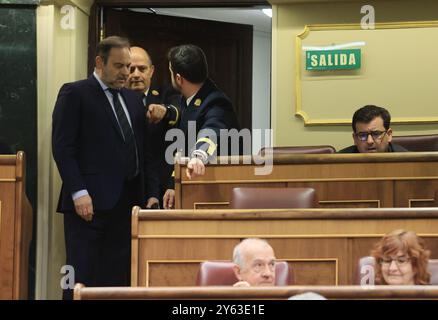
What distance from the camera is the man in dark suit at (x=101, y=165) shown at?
4.50 metres

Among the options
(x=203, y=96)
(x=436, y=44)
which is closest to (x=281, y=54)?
(x=436, y=44)

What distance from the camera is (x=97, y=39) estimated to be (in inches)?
238

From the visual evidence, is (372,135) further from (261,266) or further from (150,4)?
(150,4)

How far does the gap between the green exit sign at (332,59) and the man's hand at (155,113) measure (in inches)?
60.6

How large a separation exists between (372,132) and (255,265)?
5.46 ft

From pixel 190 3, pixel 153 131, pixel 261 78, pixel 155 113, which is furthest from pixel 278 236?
pixel 261 78

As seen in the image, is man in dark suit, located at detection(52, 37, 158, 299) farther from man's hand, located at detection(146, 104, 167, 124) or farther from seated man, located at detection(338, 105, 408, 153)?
seated man, located at detection(338, 105, 408, 153)

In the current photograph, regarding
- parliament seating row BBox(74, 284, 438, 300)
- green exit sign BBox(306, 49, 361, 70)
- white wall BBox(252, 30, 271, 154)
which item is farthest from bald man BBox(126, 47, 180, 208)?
white wall BBox(252, 30, 271, 154)

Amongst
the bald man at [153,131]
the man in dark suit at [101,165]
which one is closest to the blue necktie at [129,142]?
the man in dark suit at [101,165]

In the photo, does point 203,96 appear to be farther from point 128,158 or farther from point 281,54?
point 281,54

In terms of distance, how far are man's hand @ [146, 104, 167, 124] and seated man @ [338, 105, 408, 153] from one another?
2.86 feet

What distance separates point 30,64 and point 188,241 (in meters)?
2.15

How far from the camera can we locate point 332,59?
19.8ft

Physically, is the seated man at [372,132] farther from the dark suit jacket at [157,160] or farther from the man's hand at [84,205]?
the man's hand at [84,205]
